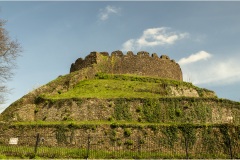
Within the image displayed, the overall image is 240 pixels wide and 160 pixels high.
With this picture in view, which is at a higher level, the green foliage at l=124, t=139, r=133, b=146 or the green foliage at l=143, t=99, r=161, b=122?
the green foliage at l=143, t=99, r=161, b=122

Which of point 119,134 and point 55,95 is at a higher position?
point 55,95

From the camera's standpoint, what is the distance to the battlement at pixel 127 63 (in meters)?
33.0

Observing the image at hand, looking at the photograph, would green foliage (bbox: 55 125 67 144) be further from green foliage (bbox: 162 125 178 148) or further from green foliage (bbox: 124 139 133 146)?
green foliage (bbox: 162 125 178 148)

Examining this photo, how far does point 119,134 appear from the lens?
19750mm

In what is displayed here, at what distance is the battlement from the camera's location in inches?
1298

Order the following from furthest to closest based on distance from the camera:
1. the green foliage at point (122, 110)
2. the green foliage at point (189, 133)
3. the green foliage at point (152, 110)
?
the green foliage at point (122, 110) < the green foliage at point (152, 110) < the green foliage at point (189, 133)

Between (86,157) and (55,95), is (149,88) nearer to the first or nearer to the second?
(55,95)

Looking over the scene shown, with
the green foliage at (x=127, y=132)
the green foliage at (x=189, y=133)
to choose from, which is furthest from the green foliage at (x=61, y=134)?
the green foliage at (x=189, y=133)

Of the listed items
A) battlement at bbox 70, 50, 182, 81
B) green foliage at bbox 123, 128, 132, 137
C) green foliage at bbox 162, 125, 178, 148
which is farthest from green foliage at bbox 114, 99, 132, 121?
battlement at bbox 70, 50, 182, 81

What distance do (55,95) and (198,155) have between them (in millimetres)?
13554

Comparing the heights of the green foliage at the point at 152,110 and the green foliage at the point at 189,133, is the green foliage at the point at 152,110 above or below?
above

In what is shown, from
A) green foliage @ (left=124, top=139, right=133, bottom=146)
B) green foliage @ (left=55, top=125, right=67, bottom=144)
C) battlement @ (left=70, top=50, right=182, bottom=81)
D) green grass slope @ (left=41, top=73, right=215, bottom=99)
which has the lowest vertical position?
green foliage @ (left=124, top=139, right=133, bottom=146)

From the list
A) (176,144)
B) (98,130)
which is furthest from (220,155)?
(98,130)

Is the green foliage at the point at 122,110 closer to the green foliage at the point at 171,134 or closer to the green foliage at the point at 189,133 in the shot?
the green foliage at the point at 171,134
